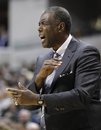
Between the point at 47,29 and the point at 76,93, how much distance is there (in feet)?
1.65

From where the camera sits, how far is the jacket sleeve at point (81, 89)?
386 centimetres

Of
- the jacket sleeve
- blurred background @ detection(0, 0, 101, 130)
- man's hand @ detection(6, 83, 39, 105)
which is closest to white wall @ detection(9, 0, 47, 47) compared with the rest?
blurred background @ detection(0, 0, 101, 130)

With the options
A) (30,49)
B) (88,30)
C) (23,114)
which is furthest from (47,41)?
(88,30)

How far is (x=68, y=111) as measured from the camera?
3.98 meters

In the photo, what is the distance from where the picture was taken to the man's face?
160 inches

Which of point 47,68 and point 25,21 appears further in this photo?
point 25,21

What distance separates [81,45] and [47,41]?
0.82ft

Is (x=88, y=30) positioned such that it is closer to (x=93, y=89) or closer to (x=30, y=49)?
(x=30, y=49)

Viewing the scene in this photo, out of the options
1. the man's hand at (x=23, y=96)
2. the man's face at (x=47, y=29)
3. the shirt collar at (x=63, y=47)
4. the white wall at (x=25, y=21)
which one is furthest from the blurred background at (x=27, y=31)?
the man's hand at (x=23, y=96)

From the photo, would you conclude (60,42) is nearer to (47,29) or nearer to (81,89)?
(47,29)

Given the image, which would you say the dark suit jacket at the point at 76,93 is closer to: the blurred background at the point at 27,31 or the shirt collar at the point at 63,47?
the shirt collar at the point at 63,47

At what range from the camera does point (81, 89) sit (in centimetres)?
387

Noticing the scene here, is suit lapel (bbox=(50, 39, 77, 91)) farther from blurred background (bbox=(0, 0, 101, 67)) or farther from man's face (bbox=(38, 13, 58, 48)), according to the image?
blurred background (bbox=(0, 0, 101, 67))

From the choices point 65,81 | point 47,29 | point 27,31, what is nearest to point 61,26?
point 47,29
